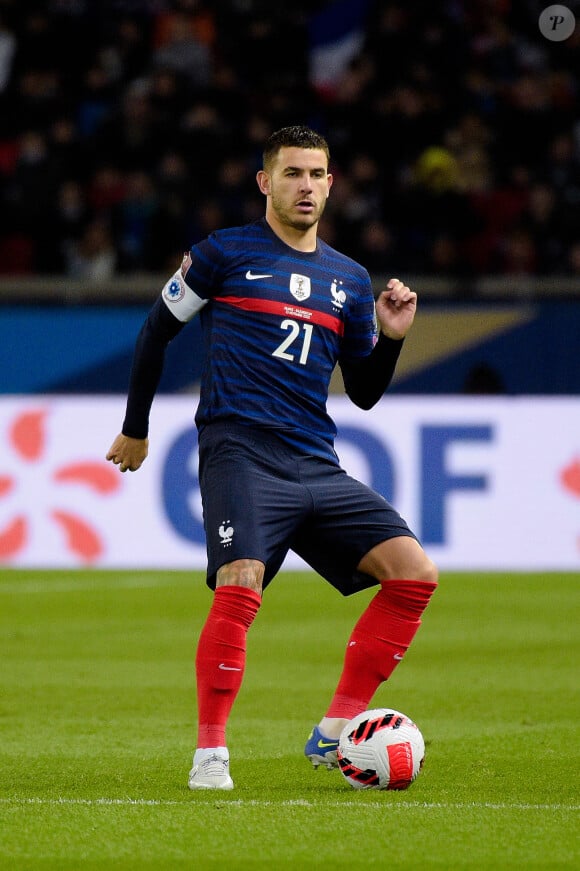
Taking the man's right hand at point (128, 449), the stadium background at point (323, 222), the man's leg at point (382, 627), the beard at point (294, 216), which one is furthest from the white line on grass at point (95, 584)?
the beard at point (294, 216)

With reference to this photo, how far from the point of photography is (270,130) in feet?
53.6

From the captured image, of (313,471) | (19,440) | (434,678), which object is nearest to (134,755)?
(313,471)

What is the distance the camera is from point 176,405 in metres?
13.0

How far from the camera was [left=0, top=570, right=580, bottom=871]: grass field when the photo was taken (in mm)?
4469

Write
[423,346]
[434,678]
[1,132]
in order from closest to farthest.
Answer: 1. [434,678]
2. [423,346]
3. [1,132]

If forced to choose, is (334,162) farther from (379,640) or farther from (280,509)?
(280,509)

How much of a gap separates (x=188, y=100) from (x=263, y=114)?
808mm

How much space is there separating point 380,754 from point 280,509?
2.81ft

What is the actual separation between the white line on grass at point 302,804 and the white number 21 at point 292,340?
1.47m

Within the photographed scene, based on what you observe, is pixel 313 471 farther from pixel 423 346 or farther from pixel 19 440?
pixel 423 346

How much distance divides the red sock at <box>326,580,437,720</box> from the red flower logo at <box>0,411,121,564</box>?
721 cm

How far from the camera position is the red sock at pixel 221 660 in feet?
17.2

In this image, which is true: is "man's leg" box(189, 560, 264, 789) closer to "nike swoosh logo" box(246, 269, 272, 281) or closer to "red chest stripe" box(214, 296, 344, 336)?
"red chest stripe" box(214, 296, 344, 336)

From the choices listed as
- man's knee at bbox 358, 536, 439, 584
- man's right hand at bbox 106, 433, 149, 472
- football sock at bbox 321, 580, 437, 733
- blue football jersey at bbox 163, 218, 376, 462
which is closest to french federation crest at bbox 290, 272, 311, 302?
blue football jersey at bbox 163, 218, 376, 462
